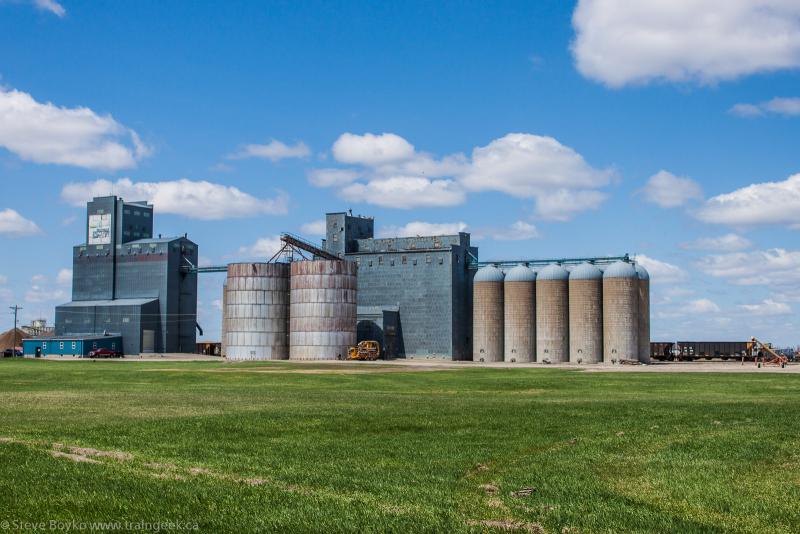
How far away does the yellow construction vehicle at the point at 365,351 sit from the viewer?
133 metres

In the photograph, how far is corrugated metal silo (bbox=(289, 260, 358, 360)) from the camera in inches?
5290

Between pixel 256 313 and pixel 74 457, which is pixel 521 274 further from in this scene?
pixel 74 457

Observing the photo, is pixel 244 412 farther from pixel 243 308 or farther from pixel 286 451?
pixel 243 308

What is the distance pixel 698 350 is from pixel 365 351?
181 ft

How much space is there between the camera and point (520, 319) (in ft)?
436

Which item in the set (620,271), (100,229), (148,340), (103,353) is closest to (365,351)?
(620,271)

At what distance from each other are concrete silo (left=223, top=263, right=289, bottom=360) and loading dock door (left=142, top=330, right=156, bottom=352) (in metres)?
20.6

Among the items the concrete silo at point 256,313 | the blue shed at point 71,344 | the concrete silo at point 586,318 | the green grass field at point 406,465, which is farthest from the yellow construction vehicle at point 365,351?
the green grass field at point 406,465

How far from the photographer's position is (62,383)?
61.0 meters

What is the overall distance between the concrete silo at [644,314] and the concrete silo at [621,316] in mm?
1931

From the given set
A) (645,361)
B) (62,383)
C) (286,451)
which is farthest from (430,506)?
(645,361)

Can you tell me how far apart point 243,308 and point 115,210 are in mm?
39668

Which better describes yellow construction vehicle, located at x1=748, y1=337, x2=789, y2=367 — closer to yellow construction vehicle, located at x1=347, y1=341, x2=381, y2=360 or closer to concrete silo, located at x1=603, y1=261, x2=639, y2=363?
concrete silo, located at x1=603, y1=261, x2=639, y2=363

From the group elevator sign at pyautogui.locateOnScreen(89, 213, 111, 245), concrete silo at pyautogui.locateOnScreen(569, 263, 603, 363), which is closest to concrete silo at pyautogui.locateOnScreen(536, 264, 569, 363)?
concrete silo at pyautogui.locateOnScreen(569, 263, 603, 363)
